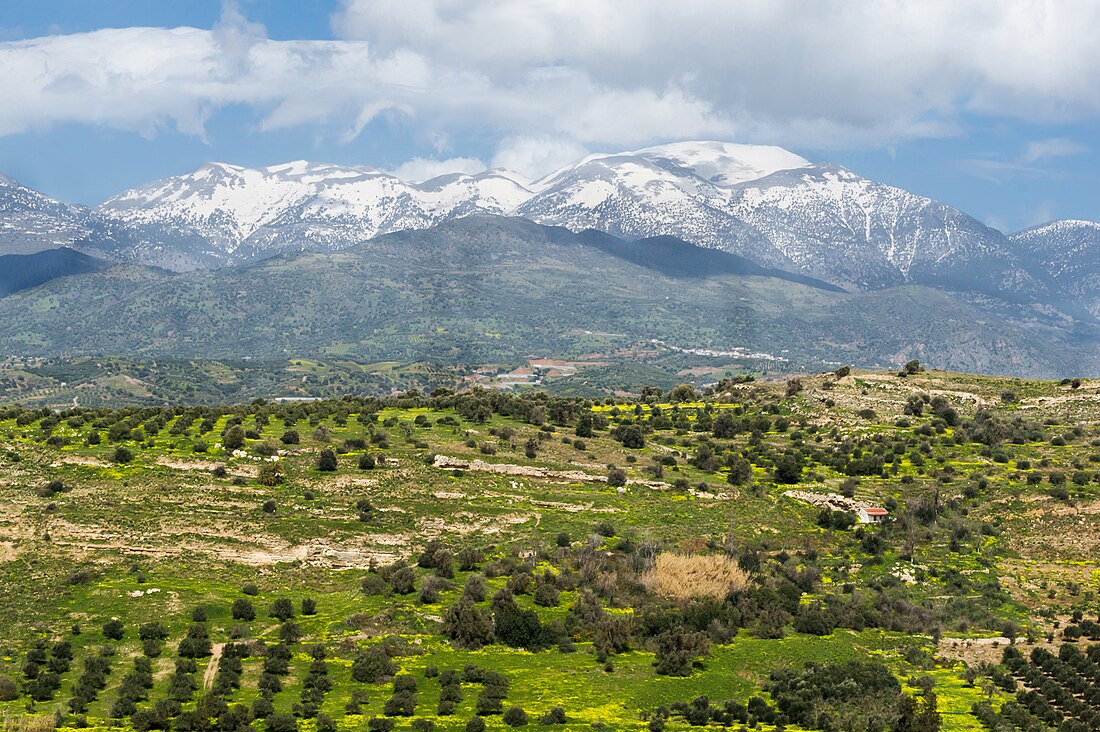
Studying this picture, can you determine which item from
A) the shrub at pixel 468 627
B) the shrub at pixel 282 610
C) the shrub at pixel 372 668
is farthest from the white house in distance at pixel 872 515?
the shrub at pixel 282 610

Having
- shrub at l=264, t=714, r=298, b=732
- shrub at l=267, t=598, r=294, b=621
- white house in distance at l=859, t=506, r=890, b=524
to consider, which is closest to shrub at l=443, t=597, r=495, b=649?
shrub at l=267, t=598, r=294, b=621

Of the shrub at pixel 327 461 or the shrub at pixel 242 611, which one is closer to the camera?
the shrub at pixel 242 611

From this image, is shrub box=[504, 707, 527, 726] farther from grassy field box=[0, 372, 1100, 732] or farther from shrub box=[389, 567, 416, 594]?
shrub box=[389, 567, 416, 594]

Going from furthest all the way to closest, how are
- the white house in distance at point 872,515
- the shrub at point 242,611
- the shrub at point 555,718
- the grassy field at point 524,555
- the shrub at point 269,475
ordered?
the white house in distance at point 872,515 → the shrub at point 269,475 → the shrub at point 242,611 → the grassy field at point 524,555 → the shrub at point 555,718

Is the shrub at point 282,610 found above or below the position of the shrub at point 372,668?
above

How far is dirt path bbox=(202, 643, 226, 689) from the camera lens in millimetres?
42000

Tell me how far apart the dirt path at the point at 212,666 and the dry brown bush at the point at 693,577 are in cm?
2555

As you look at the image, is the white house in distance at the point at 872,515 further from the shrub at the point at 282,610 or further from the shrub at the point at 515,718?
the shrub at the point at 282,610

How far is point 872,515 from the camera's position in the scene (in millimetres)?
77750

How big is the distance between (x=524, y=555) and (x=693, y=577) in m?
11.1

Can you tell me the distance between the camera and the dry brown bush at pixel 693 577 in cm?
5881

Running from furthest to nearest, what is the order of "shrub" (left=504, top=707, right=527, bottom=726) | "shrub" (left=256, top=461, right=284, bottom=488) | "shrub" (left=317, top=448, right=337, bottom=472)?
"shrub" (left=317, top=448, right=337, bottom=472)
"shrub" (left=256, top=461, right=284, bottom=488)
"shrub" (left=504, top=707, right=527, bottom=726)

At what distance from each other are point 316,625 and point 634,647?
55.0 feet

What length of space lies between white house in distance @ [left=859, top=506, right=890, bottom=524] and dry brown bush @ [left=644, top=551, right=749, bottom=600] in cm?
2033
